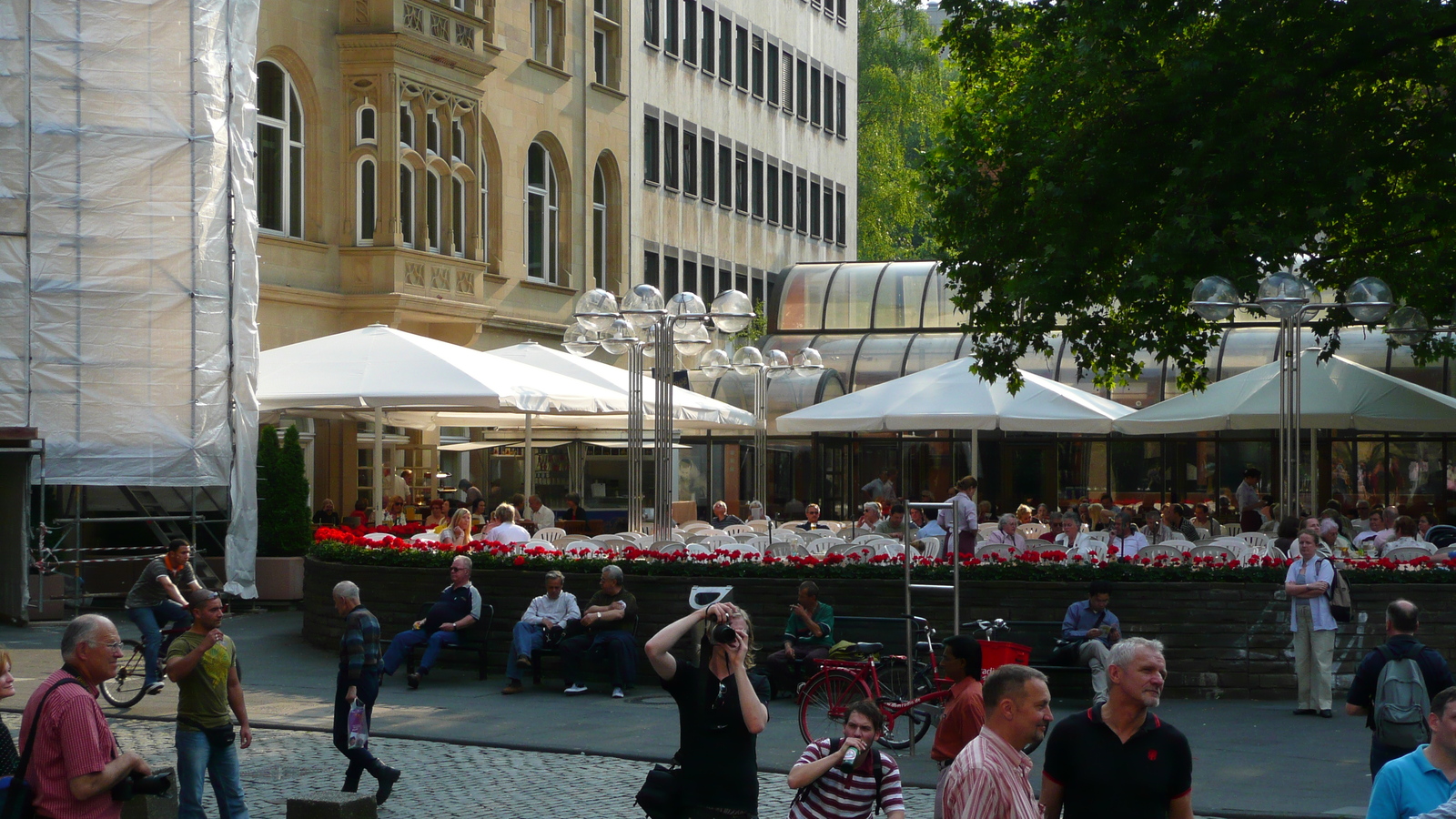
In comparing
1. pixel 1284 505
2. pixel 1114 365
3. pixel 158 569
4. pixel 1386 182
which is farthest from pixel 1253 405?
pixel 158 569

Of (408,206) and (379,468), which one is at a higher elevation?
(408,206)

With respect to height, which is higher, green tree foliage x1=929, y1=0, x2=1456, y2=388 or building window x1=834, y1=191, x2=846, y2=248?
building window x1=834, y1=191, x2=846, y2=248

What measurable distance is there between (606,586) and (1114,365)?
30.9 ft

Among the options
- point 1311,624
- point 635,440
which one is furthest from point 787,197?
point 1311,624


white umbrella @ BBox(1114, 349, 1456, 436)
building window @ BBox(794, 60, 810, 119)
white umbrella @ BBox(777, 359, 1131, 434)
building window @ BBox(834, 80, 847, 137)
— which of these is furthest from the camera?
building window @ BBox(834, 80, 847, 137)

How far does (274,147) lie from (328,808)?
23457 millimetres

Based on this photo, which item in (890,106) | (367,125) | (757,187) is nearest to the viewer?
(367,125)

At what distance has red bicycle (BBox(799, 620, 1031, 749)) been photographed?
13.1m

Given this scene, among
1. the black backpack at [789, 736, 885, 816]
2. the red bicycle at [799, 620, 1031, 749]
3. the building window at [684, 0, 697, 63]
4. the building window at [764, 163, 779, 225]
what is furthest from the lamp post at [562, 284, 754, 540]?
the building window at [764, 163, 779, 225]

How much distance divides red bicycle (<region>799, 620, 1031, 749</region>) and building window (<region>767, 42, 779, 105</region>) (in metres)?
42.9

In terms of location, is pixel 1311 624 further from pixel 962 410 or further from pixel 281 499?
pixel 281 499

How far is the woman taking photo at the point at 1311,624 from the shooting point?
1511 centimetres

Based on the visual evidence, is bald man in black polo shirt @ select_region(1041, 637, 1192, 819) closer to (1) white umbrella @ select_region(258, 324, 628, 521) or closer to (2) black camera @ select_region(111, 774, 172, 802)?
(2) black camera @ select_region(111, 774, 172, 802)

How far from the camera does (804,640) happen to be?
15.8 m
